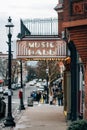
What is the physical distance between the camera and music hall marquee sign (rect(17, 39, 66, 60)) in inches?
912

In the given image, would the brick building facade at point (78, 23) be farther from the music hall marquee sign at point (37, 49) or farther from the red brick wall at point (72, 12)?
the music hall marquee sign at point (37, 49)

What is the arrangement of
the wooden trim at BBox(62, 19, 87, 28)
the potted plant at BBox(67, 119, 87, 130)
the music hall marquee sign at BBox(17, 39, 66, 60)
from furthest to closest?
the music hall marquee sign at BBox(17, 39, 66, 60) → the potted plant at BBox(67, 119, 87, 130) → the wooden trim at BBox(62, 19, 87, 28)

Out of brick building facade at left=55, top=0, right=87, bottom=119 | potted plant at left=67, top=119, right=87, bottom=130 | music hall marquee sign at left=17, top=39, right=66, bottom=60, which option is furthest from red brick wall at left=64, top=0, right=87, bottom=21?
music hall marquee sign at left=17, top=39, right=66, bottom=60

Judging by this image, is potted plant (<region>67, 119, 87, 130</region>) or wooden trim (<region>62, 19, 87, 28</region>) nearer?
wooden trim (<region>62, 19, 87, 28</region>)

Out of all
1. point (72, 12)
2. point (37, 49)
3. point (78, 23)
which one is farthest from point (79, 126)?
point (37, 49)

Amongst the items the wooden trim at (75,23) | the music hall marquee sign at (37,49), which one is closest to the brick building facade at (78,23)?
the wooden trim at (75,23)

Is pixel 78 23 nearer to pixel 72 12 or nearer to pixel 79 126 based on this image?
pixel 72 12

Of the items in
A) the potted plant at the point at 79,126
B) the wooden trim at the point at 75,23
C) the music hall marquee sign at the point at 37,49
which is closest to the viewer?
the wooden trim at the point at 75,23

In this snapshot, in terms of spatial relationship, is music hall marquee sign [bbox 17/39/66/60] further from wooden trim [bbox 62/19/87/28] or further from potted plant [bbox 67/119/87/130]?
potted plant [bbox 67/119/87/130]

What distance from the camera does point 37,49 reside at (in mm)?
23203

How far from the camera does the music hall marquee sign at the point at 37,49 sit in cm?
2316

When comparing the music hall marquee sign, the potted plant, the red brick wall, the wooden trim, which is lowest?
the potted plant

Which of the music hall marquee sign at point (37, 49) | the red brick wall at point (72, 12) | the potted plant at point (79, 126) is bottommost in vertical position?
the potted plant at point (79, 126)

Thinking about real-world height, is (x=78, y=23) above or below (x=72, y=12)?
below
